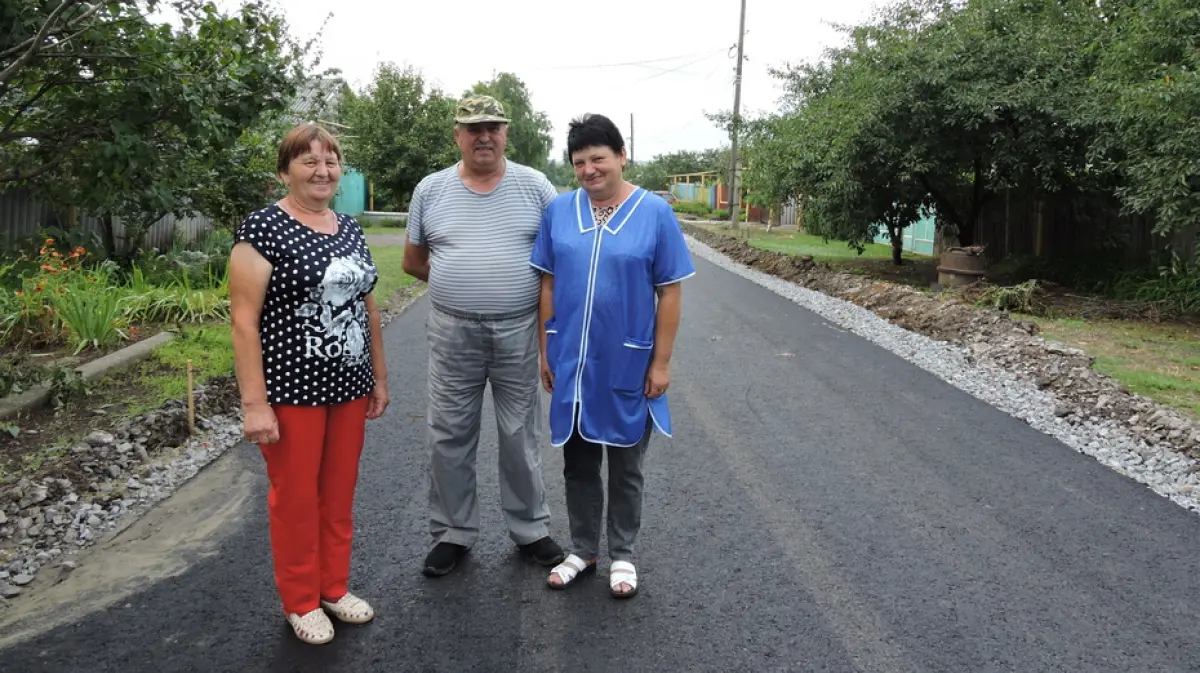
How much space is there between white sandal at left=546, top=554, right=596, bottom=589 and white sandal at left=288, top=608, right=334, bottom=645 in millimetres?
887

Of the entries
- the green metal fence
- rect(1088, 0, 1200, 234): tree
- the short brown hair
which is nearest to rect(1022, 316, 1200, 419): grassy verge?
rect(1088, 0, 1200, 234): tree

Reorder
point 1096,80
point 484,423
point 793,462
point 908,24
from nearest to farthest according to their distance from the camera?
point 793,462
point 484,423
point 1096,80
point 908,24

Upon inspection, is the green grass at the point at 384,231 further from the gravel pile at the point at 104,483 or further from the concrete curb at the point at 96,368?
the gravel pile at the point at 104,483

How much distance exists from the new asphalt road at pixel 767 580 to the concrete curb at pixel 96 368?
1.40 metres

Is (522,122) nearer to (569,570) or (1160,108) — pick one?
(1160,108)

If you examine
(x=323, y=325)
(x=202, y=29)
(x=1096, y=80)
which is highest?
(x=1096, y=80)

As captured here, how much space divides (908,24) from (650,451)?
14656 mm

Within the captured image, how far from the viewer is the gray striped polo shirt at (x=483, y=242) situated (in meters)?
3.72

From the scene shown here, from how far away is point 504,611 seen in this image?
3539 mm

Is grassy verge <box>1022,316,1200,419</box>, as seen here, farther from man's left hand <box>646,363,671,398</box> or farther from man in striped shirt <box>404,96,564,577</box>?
man in striped shirt <box>404,96,564,577</box>

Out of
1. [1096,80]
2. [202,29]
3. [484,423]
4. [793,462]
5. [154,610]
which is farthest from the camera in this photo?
[1096,80]

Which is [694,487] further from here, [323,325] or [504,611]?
[323,325]

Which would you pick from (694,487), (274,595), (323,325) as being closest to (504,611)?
(274,595)

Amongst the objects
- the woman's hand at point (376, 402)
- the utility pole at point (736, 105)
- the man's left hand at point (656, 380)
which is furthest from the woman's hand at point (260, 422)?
the utility pole at point (736, 105)
